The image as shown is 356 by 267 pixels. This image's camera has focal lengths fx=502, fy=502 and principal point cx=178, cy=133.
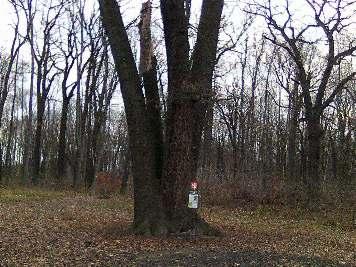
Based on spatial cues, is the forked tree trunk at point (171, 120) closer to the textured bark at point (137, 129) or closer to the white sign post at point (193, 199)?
the textured bark at point (137, 129)

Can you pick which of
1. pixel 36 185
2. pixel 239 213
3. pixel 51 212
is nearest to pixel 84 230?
pixel 51 212

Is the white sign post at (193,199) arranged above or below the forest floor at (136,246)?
above

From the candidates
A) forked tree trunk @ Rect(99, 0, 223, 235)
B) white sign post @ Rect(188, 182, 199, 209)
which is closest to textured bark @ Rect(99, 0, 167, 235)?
forked tree trunk @ Rect(99, 0, 223, 235)

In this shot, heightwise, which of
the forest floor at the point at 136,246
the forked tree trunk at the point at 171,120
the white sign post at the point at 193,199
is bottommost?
the forest floor at the point at 136,246

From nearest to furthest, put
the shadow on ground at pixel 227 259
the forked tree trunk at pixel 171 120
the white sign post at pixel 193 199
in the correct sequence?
1. the shadow on ground at pixel 227 259
2. the white sign post at pixel 193 199
3. the forked tree trunk at pixel 171 120

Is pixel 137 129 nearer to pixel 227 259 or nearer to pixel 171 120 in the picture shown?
pixel 171 120

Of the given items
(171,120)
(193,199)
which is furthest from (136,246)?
(171,120)

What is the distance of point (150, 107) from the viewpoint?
12.1m

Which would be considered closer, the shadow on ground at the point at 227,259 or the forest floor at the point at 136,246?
the shadow on ground at the point at 227,259

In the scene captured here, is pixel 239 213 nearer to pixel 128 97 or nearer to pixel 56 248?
pixel 128 97

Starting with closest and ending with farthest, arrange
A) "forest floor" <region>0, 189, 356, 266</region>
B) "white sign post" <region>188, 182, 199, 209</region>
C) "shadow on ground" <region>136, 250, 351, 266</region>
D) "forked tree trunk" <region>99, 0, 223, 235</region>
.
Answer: "shadow on ground" <region>136, 250, 351, 266</region>
"forest floor" <region>0, 189, 356, 266</region>
"white sign post" <region>188, 182, 199, 209</region>
"forked tree trunk" <region>99, 0, 223, 235</region>

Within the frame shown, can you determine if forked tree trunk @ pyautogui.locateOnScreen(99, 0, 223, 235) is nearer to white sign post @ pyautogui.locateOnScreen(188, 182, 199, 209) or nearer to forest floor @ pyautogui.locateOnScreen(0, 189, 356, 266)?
forest floor @ pyautogui.locateOnScreen(0, 189, 356, 266)

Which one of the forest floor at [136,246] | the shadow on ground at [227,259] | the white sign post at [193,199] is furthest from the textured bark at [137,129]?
the shadow on ground at [227,259]

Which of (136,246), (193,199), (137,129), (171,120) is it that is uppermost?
(171,120)
